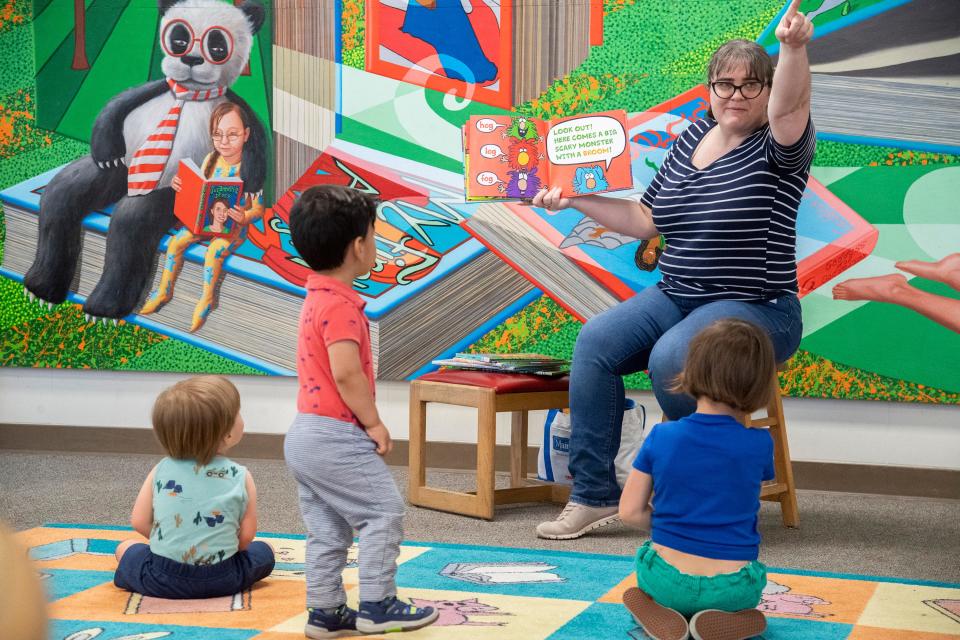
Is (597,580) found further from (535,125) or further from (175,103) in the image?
(175,103)

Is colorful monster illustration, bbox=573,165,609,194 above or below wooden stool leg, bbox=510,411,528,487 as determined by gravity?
above

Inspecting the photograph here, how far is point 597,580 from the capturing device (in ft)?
7.30

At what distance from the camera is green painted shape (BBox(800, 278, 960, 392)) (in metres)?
3.28

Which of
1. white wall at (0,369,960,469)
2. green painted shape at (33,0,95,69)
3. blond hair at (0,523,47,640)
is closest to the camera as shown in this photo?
blond hair at (0,523,47,640)

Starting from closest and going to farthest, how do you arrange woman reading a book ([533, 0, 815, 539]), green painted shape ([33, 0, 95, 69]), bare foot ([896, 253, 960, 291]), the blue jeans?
woman reading a book ([533, 0, 815, 539]) → the blue jeans → bare foot ([896, 253, 960, 291]) → green painted shape ([33, 0, 95, 69])

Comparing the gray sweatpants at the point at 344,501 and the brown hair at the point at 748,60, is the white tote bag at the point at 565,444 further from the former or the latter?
the gray sweatpants at the point at 344,501

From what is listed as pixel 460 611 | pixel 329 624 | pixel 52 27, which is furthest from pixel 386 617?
pixel 52 27

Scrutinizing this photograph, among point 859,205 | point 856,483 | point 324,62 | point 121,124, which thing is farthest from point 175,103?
point 856,483

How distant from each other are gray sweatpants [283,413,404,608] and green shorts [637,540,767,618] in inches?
17.5

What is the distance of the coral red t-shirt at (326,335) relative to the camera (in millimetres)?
1809

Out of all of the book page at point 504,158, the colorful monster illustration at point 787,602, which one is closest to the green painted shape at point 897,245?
the book page at point 504,158

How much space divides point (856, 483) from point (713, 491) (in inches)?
73.6

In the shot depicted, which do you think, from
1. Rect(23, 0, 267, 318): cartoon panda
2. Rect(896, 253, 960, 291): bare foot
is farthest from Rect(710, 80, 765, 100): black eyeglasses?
Rect(23, 0, 267, 318): cartoon panda

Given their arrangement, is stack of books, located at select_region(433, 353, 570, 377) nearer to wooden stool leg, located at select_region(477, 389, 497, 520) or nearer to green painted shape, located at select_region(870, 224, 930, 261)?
wooden stool leg, located at select_region(477, 389, 497, 520)
